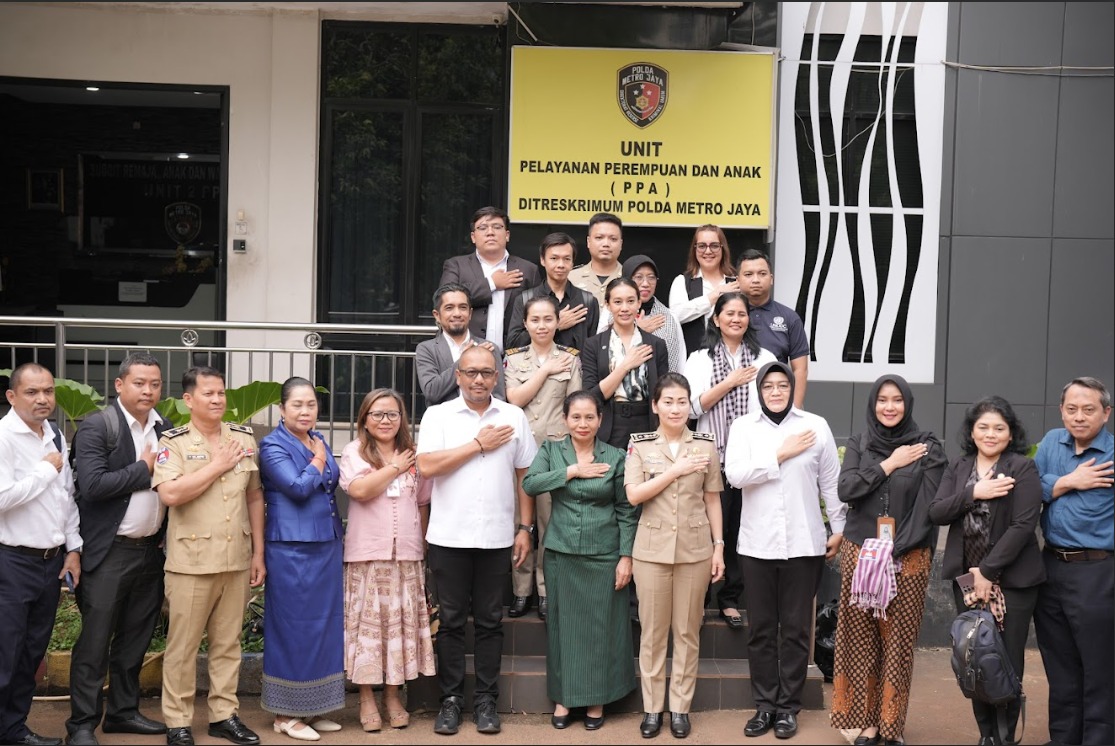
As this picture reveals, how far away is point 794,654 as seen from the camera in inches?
234

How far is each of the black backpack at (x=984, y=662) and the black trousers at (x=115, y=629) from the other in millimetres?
3949

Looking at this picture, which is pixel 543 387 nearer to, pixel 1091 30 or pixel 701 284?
pixel 701 284

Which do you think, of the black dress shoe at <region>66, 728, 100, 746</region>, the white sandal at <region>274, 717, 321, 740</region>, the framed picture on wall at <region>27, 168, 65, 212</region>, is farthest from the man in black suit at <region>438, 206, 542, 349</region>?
the framed picture on wall at <region>27, 168, 65, 212</region>

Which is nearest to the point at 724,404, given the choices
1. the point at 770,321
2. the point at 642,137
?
the point at 770,321

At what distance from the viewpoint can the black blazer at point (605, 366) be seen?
646cm

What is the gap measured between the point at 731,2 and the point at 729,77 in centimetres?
60

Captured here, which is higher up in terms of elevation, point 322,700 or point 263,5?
point 263,5

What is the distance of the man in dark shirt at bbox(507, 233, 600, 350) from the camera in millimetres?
6668

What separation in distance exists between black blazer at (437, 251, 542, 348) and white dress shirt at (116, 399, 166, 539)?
6.61 feet

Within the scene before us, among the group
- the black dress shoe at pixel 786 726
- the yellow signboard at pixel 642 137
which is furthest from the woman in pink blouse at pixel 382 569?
the yellow signboard at pixel 642 137

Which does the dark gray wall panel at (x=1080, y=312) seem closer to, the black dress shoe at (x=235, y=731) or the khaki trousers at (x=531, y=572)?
the khaki trousers at (x=531, y=572)

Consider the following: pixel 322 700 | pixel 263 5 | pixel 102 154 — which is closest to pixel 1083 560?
pixel 322 700

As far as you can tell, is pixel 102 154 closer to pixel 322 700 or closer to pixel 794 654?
pixel 322 700

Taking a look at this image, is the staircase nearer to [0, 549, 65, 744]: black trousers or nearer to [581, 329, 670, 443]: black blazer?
[581, 329, 670, 443]: black blazer
